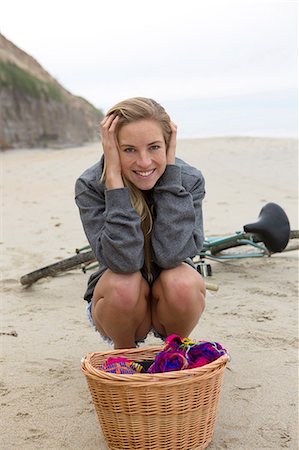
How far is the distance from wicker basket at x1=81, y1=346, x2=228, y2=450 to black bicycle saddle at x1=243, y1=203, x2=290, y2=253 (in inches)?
76.0

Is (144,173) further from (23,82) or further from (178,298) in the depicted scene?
(23,82)

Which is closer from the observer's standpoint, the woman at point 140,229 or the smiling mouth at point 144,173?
the woman at point 140,229

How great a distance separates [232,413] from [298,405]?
279mm

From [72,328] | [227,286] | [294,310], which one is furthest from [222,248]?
[72,328]

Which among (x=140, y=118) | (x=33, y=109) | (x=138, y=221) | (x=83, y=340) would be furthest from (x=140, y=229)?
(x=33, y=109)

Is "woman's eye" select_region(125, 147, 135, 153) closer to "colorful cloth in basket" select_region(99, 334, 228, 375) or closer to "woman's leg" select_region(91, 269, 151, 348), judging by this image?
"woman's leg" select_region(91, 269, 151, 348)

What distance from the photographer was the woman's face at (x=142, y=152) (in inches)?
110

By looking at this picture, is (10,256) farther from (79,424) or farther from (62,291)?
(79,424)

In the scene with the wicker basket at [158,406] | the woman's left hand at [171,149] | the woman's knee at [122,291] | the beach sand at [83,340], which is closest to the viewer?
the wicker basket at [158,406]

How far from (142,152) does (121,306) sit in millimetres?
655

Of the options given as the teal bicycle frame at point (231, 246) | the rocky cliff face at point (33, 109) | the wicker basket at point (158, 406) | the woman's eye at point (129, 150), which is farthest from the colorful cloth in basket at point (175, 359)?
the rocky cliff face at point (33, 109)

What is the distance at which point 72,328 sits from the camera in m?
3.69

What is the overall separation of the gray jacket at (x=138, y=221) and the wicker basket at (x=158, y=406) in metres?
0.51

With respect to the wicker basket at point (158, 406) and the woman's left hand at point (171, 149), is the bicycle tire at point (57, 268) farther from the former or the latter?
the wicker basket at point (158, 406)
